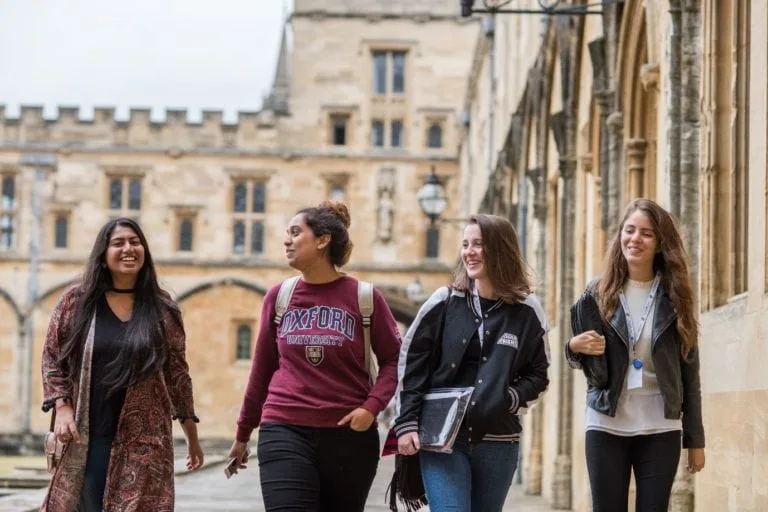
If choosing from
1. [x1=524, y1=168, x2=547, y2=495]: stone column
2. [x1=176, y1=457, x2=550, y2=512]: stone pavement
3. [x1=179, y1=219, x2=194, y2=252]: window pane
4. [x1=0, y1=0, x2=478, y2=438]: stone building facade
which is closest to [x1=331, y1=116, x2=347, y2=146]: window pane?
[x1=0, y1=0, x2=478, y2=438]: stone building facade

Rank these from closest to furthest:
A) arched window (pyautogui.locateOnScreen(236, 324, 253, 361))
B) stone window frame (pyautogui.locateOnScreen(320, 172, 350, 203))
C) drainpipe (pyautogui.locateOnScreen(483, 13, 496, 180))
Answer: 1. drainpipe (pyautogui.locateOnScreen(483, 13, 496, 180))
2. arched window (pyautogui.locateOnScreen(236, 324, 253, 361))
3. stone window frame (pyautogui.locateOnScreen(320, 172, 350, 203))

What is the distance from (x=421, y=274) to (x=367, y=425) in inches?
1288

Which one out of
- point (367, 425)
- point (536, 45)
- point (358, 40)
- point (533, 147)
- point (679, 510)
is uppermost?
point (358, 40)

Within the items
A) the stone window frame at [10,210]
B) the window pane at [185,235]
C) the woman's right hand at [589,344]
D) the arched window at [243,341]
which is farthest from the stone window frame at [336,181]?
the woman's right hand at [589,344]

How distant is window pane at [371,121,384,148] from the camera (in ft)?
127

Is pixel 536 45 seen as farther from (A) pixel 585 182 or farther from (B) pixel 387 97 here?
(B) pixel 387 97

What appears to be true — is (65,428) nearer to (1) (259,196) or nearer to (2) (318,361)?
(2) (318,361)

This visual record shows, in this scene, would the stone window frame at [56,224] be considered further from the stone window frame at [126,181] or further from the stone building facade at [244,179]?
the stone window frame at [126,181]

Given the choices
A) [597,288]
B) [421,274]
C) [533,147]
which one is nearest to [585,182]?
[533,147]

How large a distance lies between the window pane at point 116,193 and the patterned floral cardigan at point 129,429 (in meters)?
33.8

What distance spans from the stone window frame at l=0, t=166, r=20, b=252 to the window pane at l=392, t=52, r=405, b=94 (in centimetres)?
966

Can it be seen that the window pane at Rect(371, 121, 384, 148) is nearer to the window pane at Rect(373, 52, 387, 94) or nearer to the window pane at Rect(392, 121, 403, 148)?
the window pane at Rect(392, 121, 403, 148)

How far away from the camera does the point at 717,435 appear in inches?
273

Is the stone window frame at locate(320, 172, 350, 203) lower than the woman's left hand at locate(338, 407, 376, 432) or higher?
higher
